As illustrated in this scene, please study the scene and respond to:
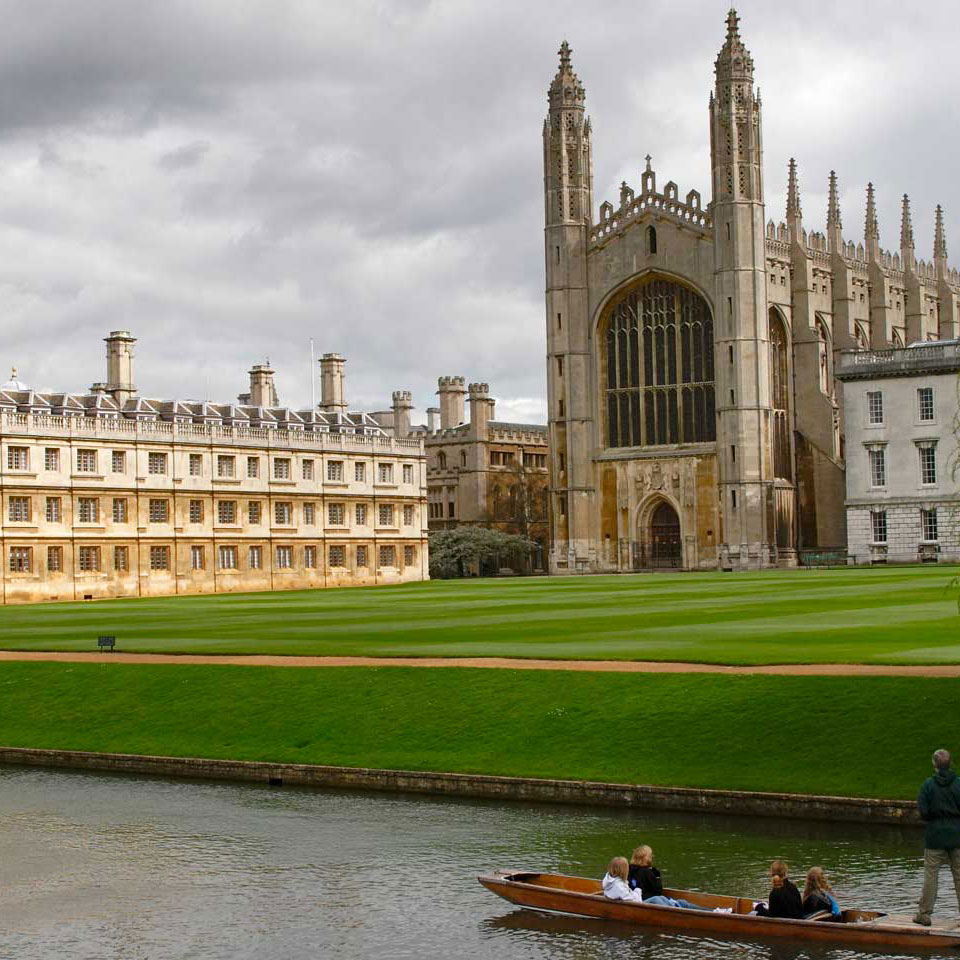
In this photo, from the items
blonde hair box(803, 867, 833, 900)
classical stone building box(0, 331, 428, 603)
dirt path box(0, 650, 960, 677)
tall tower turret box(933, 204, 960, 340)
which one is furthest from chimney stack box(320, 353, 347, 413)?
blonde hair box(803, 867, 833, 900)

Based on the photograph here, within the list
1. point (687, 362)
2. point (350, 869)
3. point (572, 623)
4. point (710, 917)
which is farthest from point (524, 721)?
point (687, 362)

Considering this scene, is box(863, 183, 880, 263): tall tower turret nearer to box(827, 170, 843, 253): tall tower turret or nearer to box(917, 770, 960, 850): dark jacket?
box(827, 170, 843, 253): tall tower turret

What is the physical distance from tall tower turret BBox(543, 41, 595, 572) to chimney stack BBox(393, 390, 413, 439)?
34.7 ft

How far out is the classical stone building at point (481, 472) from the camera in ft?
350

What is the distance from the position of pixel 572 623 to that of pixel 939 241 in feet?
279

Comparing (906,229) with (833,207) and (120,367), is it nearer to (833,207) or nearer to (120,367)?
(833,207)

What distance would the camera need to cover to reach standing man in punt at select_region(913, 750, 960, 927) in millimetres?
14336

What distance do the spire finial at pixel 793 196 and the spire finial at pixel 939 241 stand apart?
17951mm

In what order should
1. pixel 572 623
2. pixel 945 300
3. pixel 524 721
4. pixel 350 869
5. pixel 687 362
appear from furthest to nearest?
pixel 945 300 → pixel 687 362 → pixel 572 623 → pixel 524 721 → pixel 350 869

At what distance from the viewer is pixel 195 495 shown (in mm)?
74562

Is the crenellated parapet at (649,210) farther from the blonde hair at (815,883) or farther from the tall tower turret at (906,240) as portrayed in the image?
the blonde hair at (815,883)

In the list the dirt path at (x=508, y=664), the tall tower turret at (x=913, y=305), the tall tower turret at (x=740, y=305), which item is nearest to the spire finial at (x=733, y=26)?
the tall tower turret at (x=740, y=305)

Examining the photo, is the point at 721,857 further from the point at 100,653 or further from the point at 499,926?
the point at 100,653

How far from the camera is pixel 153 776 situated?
956 inches
